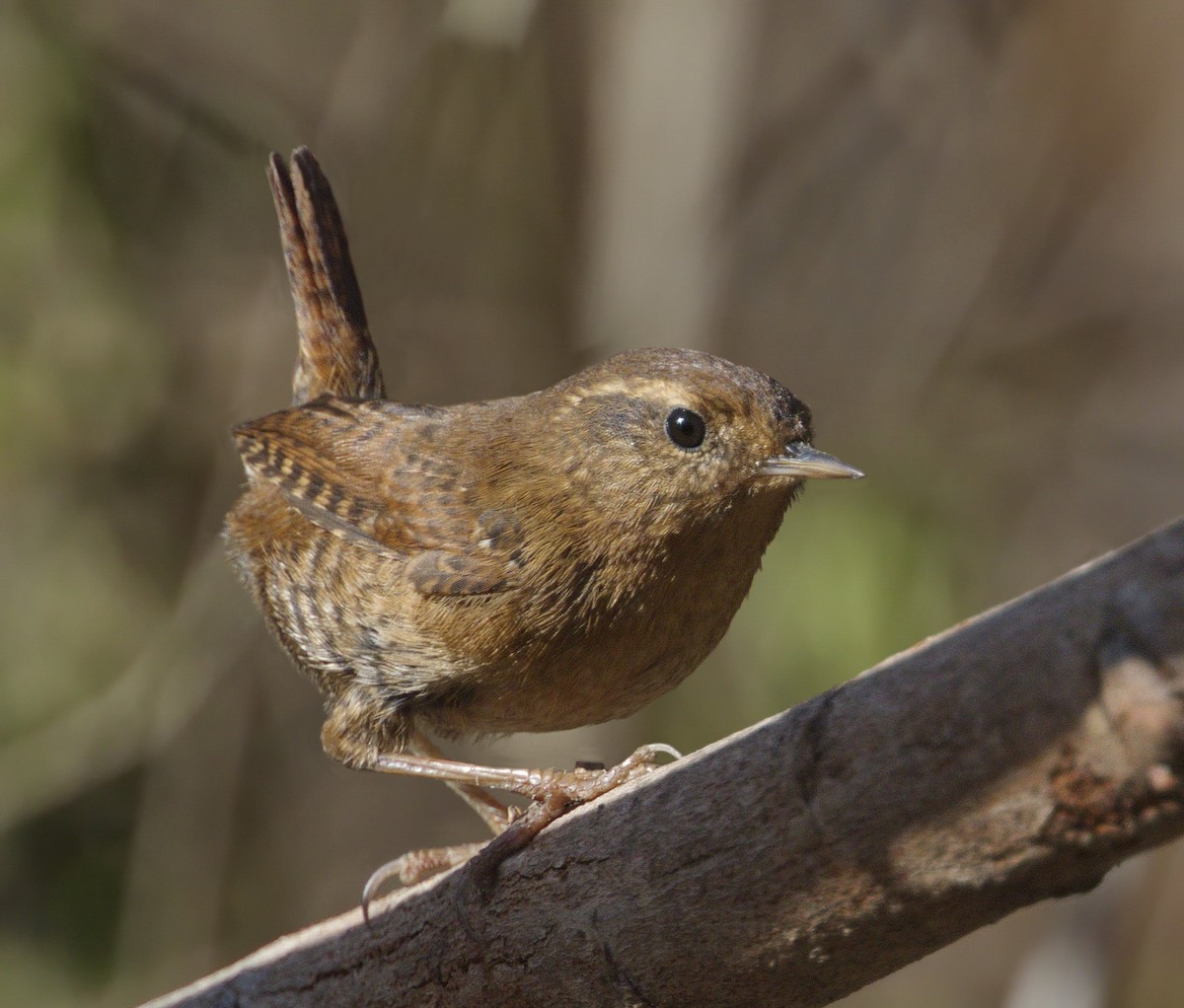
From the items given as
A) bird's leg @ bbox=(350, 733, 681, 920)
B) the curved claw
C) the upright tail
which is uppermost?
the upright tail

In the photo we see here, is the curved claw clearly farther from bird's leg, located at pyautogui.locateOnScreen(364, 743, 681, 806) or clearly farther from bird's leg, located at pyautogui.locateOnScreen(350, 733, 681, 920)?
bird's leg, located at pyautogui.locateOnScreen(364, 743, 681, 806)

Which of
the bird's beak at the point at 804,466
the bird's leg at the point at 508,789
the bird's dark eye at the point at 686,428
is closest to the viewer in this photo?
→ the bird's leg at the point at 508,789

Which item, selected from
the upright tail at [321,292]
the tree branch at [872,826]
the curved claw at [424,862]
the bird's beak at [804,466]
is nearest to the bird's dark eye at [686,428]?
the bird's beak at [804,466]

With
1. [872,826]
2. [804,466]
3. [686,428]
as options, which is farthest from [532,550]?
[872,826]

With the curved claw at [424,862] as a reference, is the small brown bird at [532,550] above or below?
above

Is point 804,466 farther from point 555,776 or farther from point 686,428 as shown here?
point 555,776

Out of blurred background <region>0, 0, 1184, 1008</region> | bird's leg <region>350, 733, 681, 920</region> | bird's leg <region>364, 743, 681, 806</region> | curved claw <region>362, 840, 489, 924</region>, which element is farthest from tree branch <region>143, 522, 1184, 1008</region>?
blurred background <region>0, 0, 1184, 1008</region>

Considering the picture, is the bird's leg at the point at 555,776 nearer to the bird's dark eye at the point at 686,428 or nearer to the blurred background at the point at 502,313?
the bird's dark eye at the point at 686,428
